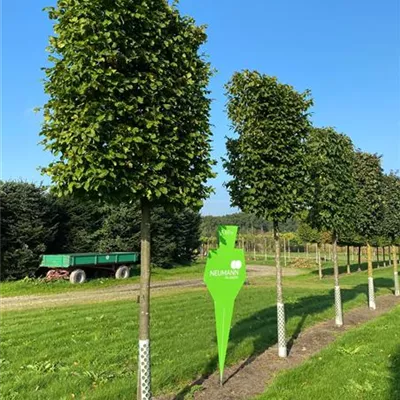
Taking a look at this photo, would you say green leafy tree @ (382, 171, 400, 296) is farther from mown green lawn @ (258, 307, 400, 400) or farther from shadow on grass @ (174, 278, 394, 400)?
mown green lawn @ (258, 307, 400, 400)

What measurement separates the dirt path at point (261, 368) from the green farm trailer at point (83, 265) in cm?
1477

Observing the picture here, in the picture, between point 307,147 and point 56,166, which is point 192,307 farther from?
point 56,166

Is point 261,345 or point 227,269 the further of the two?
point 261,345

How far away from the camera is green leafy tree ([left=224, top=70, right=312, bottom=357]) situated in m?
8.13

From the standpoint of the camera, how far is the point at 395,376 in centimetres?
629

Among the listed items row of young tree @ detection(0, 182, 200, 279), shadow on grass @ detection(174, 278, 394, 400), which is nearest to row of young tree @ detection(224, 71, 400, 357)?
shadow on grass @ detection(174, 278, 394, 400)

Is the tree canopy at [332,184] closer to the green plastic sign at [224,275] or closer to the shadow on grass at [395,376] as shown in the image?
the shadow on grass at [395,376]

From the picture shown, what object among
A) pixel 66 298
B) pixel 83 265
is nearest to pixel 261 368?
pixel 66 298

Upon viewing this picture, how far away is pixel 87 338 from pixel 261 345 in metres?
3.68

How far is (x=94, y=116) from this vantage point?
427cm

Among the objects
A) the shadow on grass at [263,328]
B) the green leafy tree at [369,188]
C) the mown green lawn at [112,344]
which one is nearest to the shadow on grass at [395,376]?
the shadow on grass at [263,328]

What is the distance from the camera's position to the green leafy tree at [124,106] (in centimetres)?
426

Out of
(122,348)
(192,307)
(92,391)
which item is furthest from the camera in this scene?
(192,307)

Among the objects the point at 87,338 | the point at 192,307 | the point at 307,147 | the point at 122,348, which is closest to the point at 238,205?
the point at 307,147
